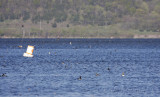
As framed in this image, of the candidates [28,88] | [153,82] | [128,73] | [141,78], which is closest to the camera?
[28,88]

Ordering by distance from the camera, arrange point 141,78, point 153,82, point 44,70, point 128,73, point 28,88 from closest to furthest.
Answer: point 28,88 → point 153,82 → point 141,78 → point 128,73 → point 44,70

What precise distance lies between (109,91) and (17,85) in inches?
351

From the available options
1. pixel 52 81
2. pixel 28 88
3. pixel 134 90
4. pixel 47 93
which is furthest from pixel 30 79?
pixel 134 90

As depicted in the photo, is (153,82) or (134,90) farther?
(153,82)

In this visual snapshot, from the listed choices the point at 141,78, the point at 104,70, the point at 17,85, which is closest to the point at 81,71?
the point at 104,70

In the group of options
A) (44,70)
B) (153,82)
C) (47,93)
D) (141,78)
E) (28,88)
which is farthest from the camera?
(44,70)

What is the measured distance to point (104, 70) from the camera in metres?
54.8

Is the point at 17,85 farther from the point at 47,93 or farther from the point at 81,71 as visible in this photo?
the point at 81,71

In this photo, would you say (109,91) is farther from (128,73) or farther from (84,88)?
(128,73)

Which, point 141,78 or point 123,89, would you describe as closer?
point 123,89

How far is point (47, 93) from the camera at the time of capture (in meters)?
36.8

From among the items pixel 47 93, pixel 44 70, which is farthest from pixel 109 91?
pixel 44 70

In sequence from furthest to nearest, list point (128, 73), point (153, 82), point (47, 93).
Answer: point (128, 73) → point (153, 82) → point (47, 93)

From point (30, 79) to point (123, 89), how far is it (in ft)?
36.5
